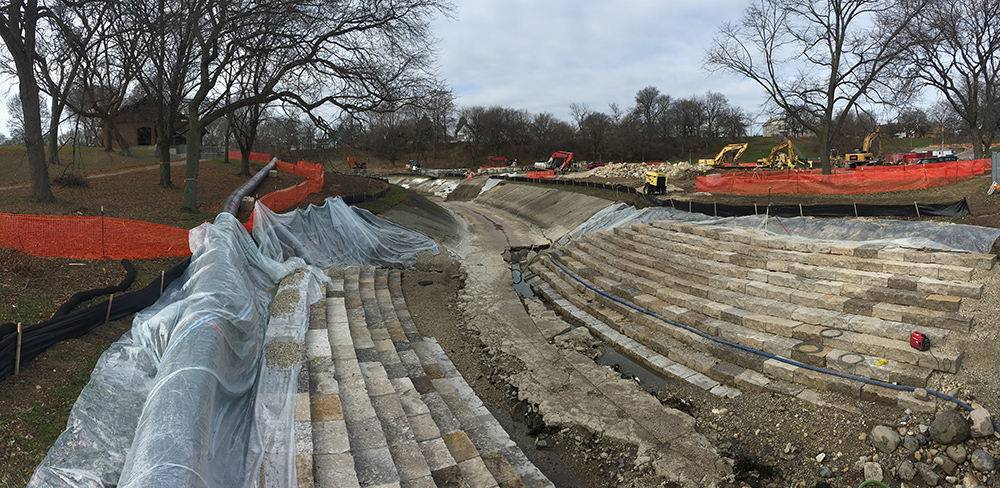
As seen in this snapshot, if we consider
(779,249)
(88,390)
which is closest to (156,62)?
(88,390)

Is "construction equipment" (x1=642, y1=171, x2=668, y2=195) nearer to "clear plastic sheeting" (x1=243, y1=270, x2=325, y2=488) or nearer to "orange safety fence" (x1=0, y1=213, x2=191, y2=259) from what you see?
"clear plastic sheeting" (x1=243, y1=270, x2=325, y2=488)

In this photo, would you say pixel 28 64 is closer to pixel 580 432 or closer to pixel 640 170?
pixel 580 432

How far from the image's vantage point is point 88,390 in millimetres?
4945

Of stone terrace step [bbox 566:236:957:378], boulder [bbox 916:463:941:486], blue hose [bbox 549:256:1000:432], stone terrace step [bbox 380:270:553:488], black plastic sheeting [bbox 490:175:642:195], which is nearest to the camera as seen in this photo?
boulder [bbox 916:463:941:486]

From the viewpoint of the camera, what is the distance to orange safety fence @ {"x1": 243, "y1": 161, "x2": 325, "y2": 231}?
16.7m

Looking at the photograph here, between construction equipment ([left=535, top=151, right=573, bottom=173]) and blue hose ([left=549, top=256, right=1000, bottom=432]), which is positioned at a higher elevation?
construction equipment ([left=535, top=151, right=573, bottom=173])

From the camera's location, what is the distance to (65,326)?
5.83 meters

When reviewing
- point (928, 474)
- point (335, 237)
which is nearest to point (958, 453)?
point (928, 474)

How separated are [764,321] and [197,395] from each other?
8449mm

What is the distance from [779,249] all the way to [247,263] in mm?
11117

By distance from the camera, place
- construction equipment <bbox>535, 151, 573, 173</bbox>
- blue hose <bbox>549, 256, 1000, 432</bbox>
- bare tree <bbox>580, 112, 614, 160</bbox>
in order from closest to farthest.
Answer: blue hose <bbox>549, 256, 1000, 432</bbox>, construction equipment <bbox>535, 151, 573, 173</bbox>, bare tree <bbox>580, 112, 614, 160</bbox>

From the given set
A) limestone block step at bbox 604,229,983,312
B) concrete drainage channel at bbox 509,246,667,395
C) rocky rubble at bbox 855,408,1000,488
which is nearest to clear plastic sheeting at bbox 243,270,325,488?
concrete drainage channel at bbox 509,246,667,395

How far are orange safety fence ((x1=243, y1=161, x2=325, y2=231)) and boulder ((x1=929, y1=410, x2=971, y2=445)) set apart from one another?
13.4 meters

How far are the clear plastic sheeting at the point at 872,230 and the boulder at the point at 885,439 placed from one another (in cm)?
455
